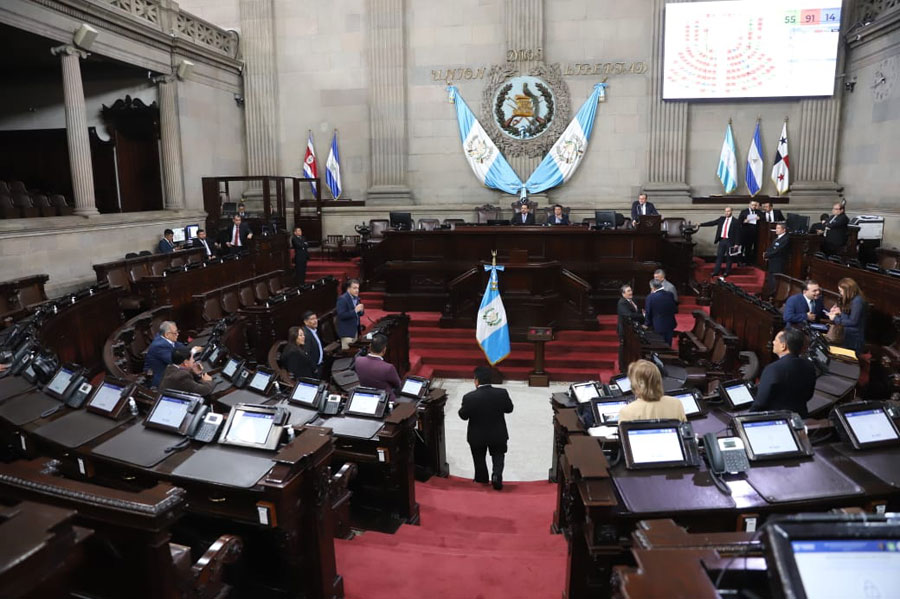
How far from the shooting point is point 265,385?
565 cm

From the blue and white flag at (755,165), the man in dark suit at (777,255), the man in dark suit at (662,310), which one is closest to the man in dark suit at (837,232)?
the man in dark suit at (777,255)

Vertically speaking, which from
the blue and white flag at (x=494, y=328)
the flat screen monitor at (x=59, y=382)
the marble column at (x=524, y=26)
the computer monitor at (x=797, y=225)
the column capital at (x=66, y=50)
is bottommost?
the blue and white flag at (x=494, y=328)

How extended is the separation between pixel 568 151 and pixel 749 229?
187 inches

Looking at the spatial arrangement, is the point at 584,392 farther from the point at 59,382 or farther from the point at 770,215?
the point at 770,215

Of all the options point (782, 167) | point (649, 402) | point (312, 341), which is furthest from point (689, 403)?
point (782, 167)

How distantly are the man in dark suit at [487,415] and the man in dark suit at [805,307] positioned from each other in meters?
4.30

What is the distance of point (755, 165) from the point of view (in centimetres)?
1500

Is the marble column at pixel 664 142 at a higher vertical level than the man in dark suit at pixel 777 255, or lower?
higher

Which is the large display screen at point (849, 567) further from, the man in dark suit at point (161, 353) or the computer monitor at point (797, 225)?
the computer monitor at point (797, 225)

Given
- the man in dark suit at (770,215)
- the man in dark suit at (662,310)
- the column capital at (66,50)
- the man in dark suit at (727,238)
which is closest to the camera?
the man in dark suit at (662,310)

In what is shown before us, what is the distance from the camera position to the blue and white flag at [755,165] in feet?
49.0

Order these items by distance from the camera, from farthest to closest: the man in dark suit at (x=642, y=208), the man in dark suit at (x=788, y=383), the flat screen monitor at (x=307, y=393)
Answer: the man in dark suit at (x=642, y=208) < the flat screen monitor at (x=307, y=393) < the man in dark suit at (x=788, y=383)

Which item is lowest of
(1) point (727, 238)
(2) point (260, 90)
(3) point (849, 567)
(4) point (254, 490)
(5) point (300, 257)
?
(4) point (254, 490)

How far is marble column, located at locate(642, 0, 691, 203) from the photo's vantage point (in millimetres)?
15195
